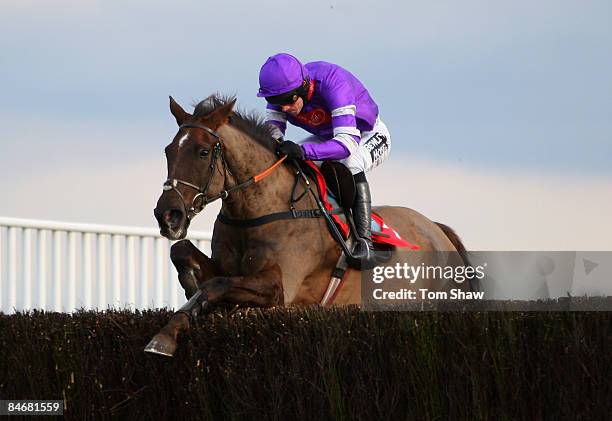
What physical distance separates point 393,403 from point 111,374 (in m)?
1.76

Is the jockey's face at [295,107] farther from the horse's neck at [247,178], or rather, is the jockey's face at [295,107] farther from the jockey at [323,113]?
the horse's neck at [247,178]

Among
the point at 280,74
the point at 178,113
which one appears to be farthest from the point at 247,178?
the point at 280,74

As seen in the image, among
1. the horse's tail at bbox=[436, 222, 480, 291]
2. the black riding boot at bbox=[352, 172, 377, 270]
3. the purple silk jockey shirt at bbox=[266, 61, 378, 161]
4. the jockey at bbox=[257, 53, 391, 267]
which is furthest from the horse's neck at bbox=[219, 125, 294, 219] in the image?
the horse's tail at bbox=[436, 222, 480, 291]

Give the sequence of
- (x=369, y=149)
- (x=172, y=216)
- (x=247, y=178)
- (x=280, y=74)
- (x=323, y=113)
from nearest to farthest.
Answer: (x=172, y=216)
(x=247, y=178)
(x=280, y=74)
(x=323, y=113)
(x=369, y=149)

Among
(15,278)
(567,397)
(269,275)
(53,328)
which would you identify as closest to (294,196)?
(269,275)

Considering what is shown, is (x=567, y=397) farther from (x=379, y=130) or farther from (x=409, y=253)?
(x=379, y=130)

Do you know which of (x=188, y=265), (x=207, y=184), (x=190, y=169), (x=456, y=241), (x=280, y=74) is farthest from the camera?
(x=456, y=241)

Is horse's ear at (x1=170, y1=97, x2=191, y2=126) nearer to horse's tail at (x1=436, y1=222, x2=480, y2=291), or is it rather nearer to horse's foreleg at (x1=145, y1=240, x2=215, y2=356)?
horse's foreleg at (x1=145, y1=240, x2=215, y2=356)

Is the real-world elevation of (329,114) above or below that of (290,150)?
above

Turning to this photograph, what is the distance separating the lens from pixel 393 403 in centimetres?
495

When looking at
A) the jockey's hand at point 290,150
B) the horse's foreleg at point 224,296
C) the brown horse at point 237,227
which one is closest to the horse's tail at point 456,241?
the brown horse at point 237,227

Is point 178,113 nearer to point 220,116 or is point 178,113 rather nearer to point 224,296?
point 220,116

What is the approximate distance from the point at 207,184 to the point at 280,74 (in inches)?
40.7

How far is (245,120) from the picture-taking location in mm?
6695
